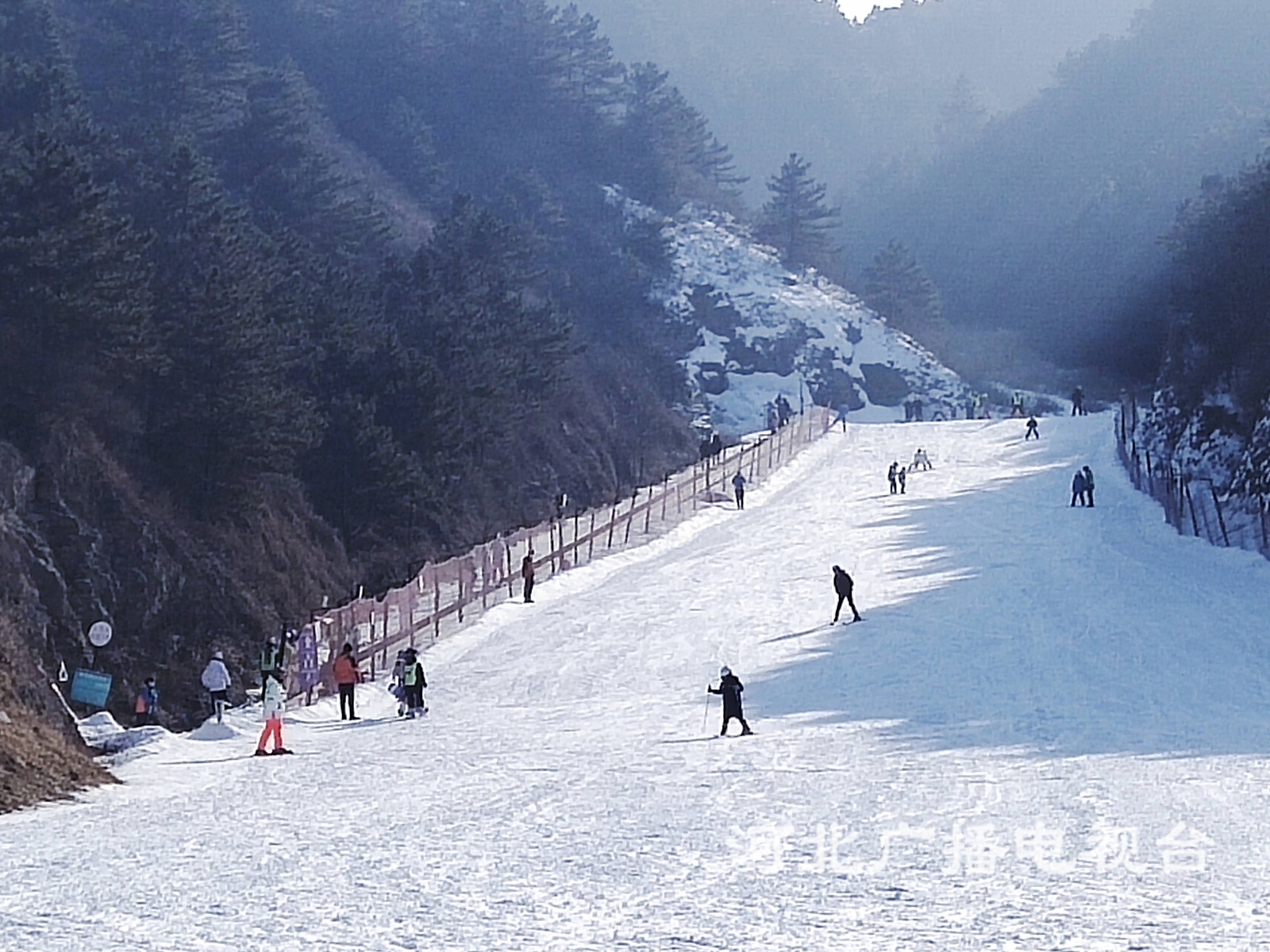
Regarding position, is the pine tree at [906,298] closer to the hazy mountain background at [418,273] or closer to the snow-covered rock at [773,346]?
the hazy mountain background at [418,273]

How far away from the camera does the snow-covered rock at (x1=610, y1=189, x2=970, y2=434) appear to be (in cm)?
8675

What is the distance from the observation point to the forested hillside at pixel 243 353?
3334 centimetres

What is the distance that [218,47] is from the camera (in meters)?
64.8

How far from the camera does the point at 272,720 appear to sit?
789 inches

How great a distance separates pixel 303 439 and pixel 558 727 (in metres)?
18.9

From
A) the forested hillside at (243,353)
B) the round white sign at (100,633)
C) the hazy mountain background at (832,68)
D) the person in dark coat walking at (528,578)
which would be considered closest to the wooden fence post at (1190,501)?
the person in dark coat walking at (528,578)

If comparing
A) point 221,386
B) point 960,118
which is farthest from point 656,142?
point 221,386

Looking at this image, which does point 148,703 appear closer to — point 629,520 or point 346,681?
point 346,681

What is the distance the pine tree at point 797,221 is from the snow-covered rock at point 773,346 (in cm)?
837

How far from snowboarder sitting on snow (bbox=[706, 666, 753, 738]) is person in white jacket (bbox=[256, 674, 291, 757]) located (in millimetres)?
5601

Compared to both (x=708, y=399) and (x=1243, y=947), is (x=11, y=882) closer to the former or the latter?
(x=1243, y=947)

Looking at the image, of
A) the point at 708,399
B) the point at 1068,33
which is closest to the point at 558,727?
the point at 708,399

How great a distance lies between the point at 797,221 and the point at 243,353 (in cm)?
7403

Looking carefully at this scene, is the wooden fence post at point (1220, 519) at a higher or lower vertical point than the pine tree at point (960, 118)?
lower
